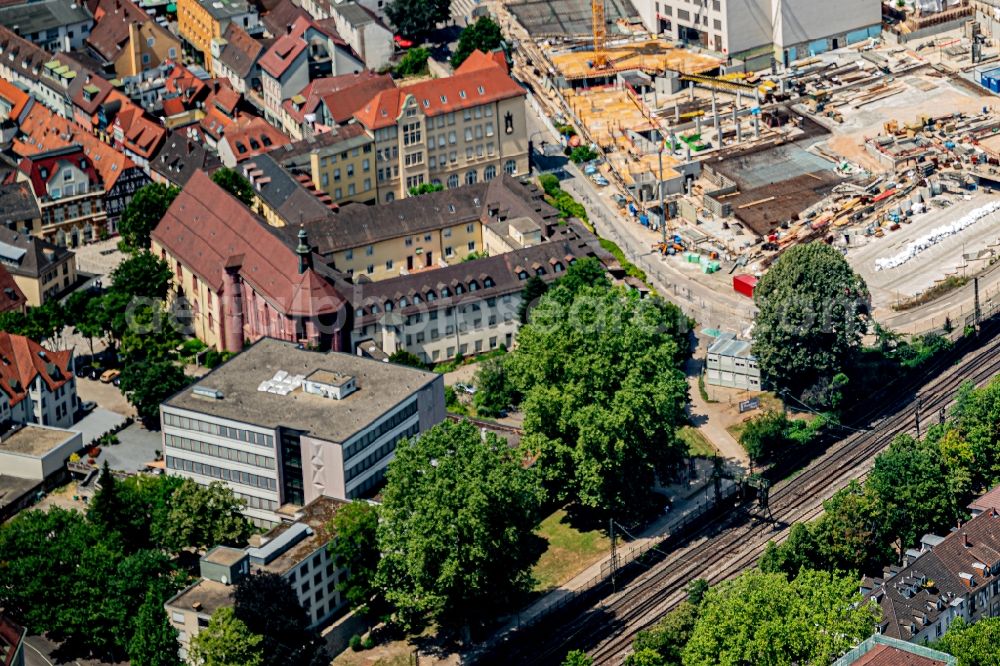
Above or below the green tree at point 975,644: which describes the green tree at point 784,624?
above

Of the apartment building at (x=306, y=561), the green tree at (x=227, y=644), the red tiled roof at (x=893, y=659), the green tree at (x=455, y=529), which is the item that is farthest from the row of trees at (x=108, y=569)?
the red tiled roof at (x=893, y=659)

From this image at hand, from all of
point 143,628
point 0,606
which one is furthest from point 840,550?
point 0,606

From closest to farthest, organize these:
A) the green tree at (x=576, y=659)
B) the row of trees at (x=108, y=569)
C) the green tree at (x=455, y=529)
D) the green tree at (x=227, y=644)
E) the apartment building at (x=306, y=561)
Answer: the green tree at (x=227, y=644) < the green tree at (x=576, y=659) < the green tree at (x=455, y=529) < the row of trees at (x=108, y=569) < the apartment building at (x=306, y=561)

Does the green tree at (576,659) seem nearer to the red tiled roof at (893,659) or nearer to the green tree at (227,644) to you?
the red tiled roof at (893,659)

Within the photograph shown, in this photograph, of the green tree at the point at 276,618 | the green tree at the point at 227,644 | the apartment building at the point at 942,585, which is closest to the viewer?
the green tree at the point at 227,644

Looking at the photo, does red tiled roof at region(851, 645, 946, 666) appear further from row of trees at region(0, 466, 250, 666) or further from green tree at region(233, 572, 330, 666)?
row of trees at region(0, 466, 250, 666)

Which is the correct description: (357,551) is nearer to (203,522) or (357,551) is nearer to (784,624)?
(203,522)
